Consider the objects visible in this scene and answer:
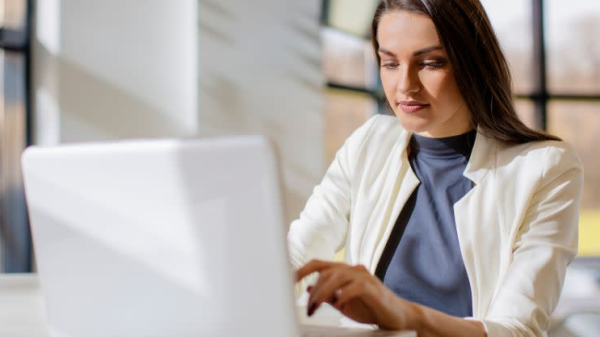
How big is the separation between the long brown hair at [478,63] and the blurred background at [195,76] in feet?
4.88

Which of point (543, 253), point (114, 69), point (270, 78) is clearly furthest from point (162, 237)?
point (270, 78)

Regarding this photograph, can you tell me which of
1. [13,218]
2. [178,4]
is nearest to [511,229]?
[13,218]

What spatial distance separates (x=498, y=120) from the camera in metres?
1.37

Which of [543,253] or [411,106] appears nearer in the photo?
[543,253]

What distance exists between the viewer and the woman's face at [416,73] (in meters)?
Answer: 1.29

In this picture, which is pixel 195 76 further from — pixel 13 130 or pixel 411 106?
pixel 411 106

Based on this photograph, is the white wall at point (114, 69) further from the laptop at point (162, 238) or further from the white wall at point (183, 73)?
the laptop at point (162, 238)

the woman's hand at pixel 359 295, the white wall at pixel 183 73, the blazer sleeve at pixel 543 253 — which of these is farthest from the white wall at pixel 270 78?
the woman's hand at pixel 359 295

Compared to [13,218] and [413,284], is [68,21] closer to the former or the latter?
[13,218]

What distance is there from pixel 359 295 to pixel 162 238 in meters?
0.29

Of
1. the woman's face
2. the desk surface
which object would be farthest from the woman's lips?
the desk surface

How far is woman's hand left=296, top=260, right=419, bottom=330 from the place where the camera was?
2.87 ft

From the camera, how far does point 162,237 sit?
69cm

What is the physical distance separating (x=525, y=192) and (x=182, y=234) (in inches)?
30.1
